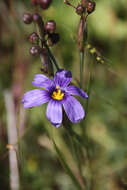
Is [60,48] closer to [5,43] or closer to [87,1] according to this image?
[5,43]

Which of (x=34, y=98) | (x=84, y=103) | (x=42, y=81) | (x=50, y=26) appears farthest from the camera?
(x=84, y=103)

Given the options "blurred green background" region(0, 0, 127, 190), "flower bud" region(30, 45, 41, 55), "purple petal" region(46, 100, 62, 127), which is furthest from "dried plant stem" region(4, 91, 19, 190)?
"flower bud" region(30, 45, 41, 55)

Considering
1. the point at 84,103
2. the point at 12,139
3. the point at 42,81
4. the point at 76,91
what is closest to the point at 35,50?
the point at 42,81

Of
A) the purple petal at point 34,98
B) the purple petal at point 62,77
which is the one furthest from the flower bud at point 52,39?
the purple petal at point 34,98

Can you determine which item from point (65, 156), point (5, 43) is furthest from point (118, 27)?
point (65, 156)

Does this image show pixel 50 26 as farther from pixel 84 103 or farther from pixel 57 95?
pixel 84 103

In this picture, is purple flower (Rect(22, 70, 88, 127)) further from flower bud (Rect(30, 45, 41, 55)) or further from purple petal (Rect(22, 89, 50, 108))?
flower bud (Rect(30, 45, 41, 55))
